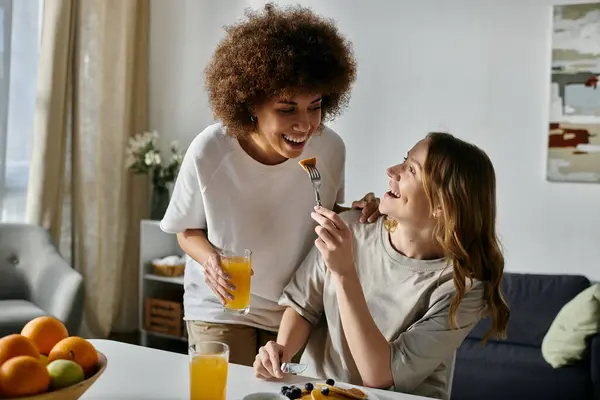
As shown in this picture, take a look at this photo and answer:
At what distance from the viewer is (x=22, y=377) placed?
116cm

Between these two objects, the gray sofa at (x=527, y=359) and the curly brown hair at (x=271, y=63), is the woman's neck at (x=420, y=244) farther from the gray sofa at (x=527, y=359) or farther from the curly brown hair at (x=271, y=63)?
the gray sofa at (x=527, y=359)

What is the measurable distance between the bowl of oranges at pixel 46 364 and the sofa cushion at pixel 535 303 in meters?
2.76

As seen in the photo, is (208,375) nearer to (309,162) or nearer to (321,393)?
(321,393)

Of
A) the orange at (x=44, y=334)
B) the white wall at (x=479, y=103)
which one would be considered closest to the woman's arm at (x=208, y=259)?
the orange at (x=44, y=334)

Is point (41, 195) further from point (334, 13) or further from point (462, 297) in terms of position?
point (462, 297)

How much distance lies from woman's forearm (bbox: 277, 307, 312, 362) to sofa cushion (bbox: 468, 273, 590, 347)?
2.07 meters

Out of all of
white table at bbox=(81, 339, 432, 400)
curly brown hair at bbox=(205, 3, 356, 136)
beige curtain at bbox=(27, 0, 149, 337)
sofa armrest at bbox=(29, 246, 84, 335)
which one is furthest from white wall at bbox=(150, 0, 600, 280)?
white table at bbox=(81, 339, 432, 400)

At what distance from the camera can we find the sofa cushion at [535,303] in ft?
12.0

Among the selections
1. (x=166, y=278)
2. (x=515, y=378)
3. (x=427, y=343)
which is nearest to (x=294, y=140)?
(x=427, y=343)

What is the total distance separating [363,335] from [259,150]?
64cm

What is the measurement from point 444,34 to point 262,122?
252cm

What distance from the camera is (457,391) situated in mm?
3367

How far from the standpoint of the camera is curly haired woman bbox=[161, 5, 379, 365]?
1.83 metres

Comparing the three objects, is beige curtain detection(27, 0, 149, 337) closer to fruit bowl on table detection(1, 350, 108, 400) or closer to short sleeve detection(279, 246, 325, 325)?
short sleeve detection(279, 246, 325, 325)
